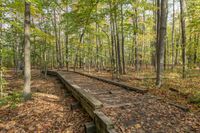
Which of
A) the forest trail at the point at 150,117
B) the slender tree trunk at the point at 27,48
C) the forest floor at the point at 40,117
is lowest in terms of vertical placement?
the forest floor at the point at 40,117

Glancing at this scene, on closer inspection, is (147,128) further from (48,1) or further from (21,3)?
(48,1)

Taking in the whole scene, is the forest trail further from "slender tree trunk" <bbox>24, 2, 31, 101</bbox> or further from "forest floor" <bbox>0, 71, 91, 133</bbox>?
"slender tree trunk" <bbox>24, 2, 31, 101</bbox>

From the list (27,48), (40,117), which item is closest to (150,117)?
(40,117)

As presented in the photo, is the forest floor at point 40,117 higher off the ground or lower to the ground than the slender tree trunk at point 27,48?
lower

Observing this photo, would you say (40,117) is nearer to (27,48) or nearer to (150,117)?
(27,48)

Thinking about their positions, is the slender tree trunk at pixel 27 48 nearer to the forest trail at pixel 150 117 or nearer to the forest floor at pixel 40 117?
the forest floor at pixel 40 117

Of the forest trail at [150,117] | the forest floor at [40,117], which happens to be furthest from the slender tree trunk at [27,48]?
the forest trail at [150,117]

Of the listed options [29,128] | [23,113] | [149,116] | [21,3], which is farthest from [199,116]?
[21,3]

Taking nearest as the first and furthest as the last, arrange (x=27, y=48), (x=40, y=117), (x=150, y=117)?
(x=150, y=117) < (x=40, y=117) < (x=27, y=48)

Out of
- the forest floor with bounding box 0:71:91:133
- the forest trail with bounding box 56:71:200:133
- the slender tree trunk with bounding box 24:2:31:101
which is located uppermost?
the slender tree trunk with bounding box 24:2:31:101

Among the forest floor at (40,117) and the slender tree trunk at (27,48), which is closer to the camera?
the forest floor at (40,117)

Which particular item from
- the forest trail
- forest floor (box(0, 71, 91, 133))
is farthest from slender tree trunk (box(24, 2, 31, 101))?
the forest trail

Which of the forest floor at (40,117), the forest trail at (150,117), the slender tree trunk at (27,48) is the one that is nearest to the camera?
the forest trail at (150,117)

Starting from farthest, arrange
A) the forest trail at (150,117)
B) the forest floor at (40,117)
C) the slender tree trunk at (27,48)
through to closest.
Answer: the slender tree trunk at (27,48) < the forest floor at (40,117) < the forest trail at (150,117)
